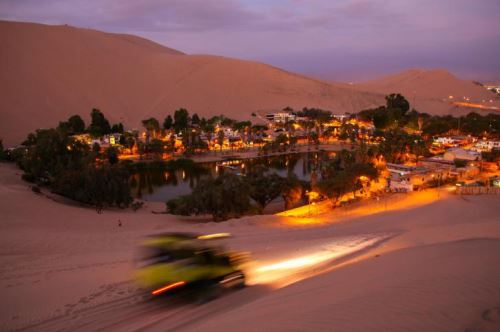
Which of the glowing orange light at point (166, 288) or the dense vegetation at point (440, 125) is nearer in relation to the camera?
the glowing orange light at point (166, 288)

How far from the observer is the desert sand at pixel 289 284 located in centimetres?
543

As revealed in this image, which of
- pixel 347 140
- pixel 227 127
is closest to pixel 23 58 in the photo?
pixel 227 127

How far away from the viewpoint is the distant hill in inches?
2677

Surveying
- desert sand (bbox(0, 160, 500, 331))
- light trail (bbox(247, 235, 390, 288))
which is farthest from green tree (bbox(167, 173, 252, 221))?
light trail (bbox(247, 235, 390, 288))

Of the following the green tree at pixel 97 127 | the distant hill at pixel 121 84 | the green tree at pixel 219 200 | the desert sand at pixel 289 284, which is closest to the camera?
the desert sand at pixel 289 284

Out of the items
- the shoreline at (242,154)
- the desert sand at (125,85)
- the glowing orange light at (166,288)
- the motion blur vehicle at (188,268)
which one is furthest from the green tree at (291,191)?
the desert sand at (125,85)

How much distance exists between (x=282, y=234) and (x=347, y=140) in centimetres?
5605

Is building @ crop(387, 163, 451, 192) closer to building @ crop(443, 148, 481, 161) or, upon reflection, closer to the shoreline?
building @ crop(443, 148, 481, 161)

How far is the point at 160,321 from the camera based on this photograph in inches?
253

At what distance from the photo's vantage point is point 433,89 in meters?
146

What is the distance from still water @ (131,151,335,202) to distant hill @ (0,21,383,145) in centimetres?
2501

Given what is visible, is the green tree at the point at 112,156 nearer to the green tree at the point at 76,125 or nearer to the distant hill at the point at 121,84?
the green tree at the point at 76,125

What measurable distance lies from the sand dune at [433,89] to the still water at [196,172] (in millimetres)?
78892

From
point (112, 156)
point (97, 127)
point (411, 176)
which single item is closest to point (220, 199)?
point (411, 176)
